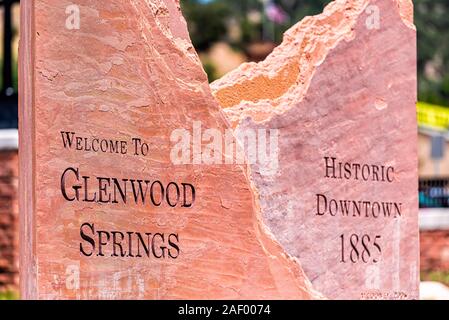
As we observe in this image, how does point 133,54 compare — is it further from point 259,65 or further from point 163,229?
point 259,65

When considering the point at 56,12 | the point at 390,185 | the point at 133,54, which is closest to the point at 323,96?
the point at 390,185

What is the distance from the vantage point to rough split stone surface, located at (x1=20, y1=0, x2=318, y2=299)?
21.7 ft

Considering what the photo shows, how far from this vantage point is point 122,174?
6.89 m

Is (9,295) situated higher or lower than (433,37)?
lower

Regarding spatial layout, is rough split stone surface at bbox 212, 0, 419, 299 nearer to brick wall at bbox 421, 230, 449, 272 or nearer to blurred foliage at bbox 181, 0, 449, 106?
brick wall at bbox 421, 230, 449, 272

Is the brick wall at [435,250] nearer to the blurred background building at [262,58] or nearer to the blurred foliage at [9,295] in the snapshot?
the blurred background building at [262,58]

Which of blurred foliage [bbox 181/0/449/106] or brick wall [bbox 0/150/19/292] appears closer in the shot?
brick wall [bbox 0/150/19/292]

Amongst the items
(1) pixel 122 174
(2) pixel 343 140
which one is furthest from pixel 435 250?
(1) pixel 122 174

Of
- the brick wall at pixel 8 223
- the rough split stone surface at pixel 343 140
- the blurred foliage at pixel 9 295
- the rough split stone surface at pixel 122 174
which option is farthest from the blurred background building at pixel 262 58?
the rough split stone surface at pixel 122 174

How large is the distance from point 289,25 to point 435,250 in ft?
105

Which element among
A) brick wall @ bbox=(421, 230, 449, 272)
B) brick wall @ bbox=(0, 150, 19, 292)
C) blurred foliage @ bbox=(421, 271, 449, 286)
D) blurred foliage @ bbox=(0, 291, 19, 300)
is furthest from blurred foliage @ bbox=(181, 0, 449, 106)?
blurred foliage @ bbox=(0, 291, 19, 300)

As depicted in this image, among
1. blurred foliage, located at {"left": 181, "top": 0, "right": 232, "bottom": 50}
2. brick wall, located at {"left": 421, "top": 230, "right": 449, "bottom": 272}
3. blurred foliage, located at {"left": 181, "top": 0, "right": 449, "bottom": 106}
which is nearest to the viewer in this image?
brick wall, located at {"left": 421, "top": 230, "right": 449, "bottom": 272}

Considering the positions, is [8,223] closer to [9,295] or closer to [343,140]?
[9,295]

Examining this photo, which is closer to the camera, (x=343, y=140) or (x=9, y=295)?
(x=343, y=140)
